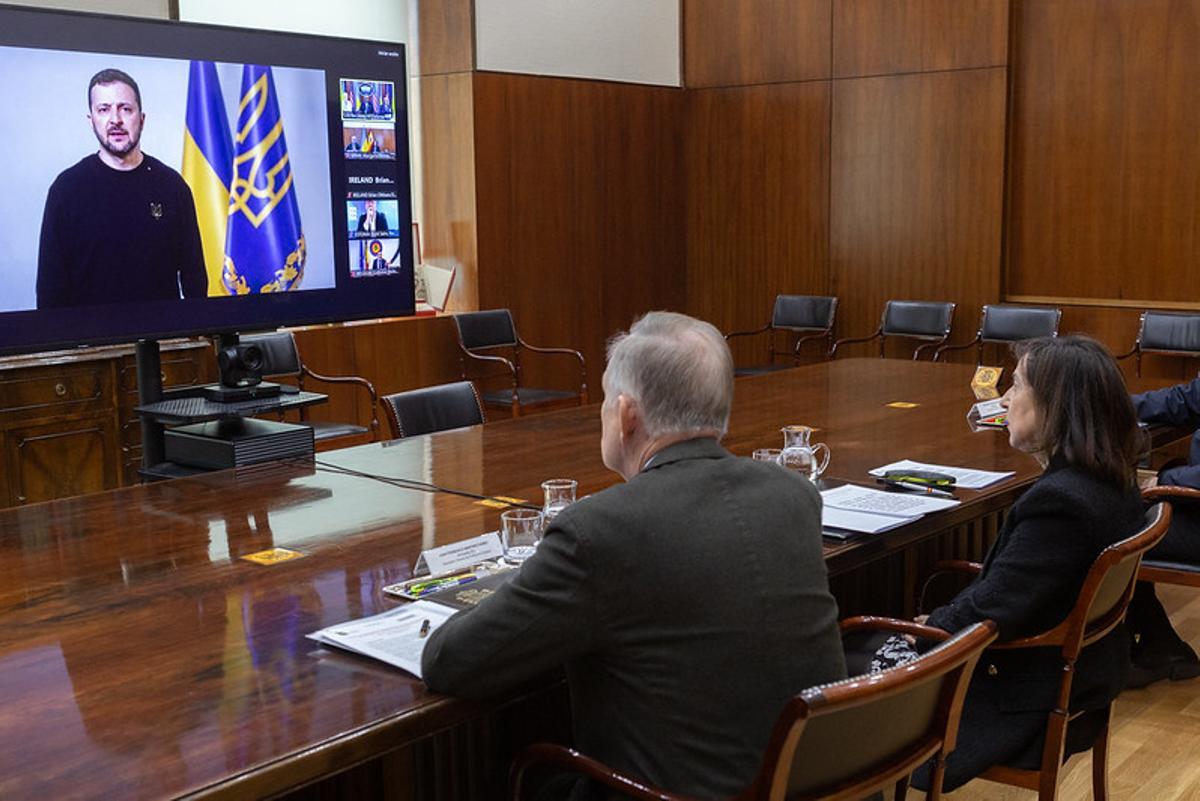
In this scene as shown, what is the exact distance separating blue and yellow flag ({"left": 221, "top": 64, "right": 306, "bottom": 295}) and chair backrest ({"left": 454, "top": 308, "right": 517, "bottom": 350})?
264 centimetres

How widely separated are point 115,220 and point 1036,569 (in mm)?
2672

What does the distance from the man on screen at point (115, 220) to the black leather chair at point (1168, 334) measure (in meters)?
4.93

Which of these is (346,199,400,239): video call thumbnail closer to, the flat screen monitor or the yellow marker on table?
the flat screen monitor

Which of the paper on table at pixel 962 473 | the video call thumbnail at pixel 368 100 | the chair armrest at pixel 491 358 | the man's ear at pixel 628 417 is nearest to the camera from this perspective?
the man's ear at pixel 628 417

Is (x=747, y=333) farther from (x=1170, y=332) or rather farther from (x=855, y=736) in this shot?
(x=855, y=736)

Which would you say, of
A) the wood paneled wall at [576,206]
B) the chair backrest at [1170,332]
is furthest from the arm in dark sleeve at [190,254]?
the chair backrest at [1170,332]

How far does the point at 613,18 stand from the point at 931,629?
6.37 meters

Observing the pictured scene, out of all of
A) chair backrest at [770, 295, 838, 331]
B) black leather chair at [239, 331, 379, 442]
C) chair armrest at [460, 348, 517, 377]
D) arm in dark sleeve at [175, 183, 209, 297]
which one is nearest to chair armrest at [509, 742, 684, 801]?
arm in dark sleeve at [175, 183, 209, 297]

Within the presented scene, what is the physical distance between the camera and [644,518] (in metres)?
1.72

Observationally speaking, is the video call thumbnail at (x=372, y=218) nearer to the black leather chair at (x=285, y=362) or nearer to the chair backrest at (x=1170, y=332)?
the black leather chair at (x=285, y=362)

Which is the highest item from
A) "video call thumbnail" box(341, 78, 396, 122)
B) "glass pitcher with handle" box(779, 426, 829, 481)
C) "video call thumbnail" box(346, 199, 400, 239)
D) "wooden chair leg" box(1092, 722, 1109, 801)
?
"video call thumbnail" box(341, 78, 396, 122)

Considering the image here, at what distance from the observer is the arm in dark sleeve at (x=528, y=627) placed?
1694mm

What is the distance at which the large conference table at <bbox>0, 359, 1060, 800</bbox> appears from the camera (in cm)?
164

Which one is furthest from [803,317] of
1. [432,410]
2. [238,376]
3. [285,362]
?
[238,376]
